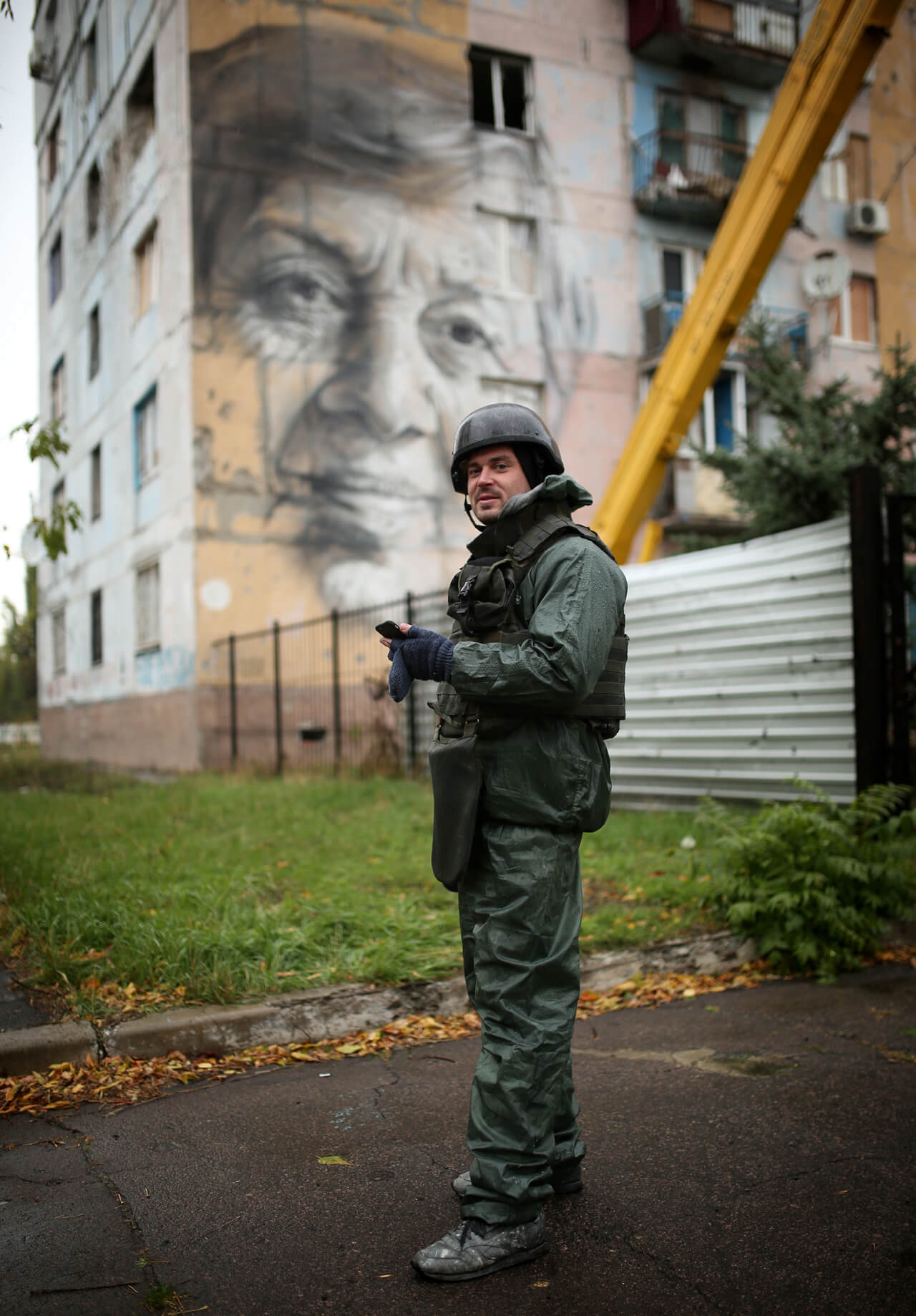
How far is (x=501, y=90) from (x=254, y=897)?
17.7 m

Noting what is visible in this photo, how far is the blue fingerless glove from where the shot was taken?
256cm

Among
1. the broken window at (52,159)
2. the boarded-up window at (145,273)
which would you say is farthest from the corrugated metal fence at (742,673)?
the broken window at (52,159)

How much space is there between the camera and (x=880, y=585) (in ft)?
21.7

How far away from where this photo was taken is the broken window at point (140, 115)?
1741cm

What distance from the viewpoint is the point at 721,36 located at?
20.3m

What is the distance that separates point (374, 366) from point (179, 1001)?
14.4 m

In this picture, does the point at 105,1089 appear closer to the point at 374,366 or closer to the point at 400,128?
the point at 374,366

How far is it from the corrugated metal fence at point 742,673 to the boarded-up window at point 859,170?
17479mm

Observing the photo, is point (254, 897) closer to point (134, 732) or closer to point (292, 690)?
point (292, 690)

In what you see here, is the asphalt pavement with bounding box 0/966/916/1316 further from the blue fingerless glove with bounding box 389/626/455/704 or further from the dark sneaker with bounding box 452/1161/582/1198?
the blue fingerless glove with bounding box 389/626/455/704

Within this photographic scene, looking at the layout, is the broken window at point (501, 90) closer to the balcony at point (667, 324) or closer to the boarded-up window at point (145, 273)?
the balcony at point (667, 324)

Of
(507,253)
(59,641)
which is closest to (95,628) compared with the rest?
(59,641)

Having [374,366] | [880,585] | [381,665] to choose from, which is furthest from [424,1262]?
[374,366]

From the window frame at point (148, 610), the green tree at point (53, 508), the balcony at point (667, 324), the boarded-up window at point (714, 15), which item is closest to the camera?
the green tree at point (53, 508)
